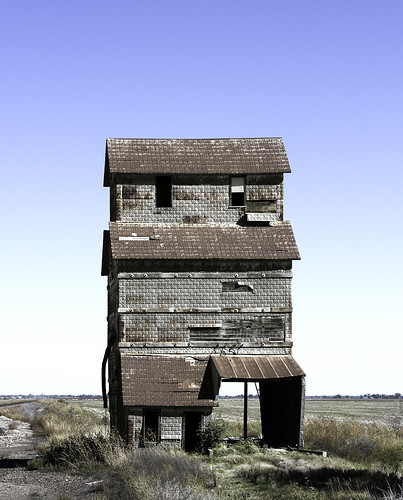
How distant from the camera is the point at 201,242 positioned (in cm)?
3344

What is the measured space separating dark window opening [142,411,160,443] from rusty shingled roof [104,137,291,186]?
31.8ft

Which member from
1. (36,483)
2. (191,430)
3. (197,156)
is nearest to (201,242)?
(197,156)

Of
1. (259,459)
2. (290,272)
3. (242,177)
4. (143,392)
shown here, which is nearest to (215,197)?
(242,177)

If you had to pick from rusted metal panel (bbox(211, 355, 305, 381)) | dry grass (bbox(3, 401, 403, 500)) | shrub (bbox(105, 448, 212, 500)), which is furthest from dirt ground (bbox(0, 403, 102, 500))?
rusted metal panel (bbox(211, 355, 305, 381))

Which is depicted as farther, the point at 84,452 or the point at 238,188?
the point at 238,188

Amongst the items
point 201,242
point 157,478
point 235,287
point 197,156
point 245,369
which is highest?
point 197,156

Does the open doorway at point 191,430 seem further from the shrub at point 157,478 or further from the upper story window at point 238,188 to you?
the upper story window at point 238,188

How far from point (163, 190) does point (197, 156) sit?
2.01m

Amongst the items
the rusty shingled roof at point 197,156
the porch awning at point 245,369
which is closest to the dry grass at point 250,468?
the porch awning at point 245,369

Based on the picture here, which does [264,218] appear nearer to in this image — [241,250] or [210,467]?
[241,250]

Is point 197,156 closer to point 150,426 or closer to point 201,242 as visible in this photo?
point 201,242

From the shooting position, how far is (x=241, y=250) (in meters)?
33.2

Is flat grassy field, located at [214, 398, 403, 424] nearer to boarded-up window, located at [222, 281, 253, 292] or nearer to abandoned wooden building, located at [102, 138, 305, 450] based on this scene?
abandoned wooden building, located at [102, 138, 305, 450]

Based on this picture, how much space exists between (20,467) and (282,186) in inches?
594
